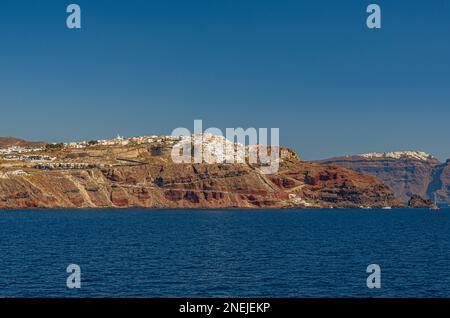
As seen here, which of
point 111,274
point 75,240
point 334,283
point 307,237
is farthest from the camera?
point 307,237

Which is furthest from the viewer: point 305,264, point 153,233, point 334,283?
point 153,233

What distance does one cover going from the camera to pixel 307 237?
14525cm

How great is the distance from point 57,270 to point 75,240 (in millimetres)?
52083

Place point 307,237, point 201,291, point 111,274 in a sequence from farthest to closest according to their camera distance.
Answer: point 307,237 → point 111,274 → point 201,291

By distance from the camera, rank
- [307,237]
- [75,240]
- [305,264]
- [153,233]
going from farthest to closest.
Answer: [153,233] → [307,237] → [75,240] → [305,264]
